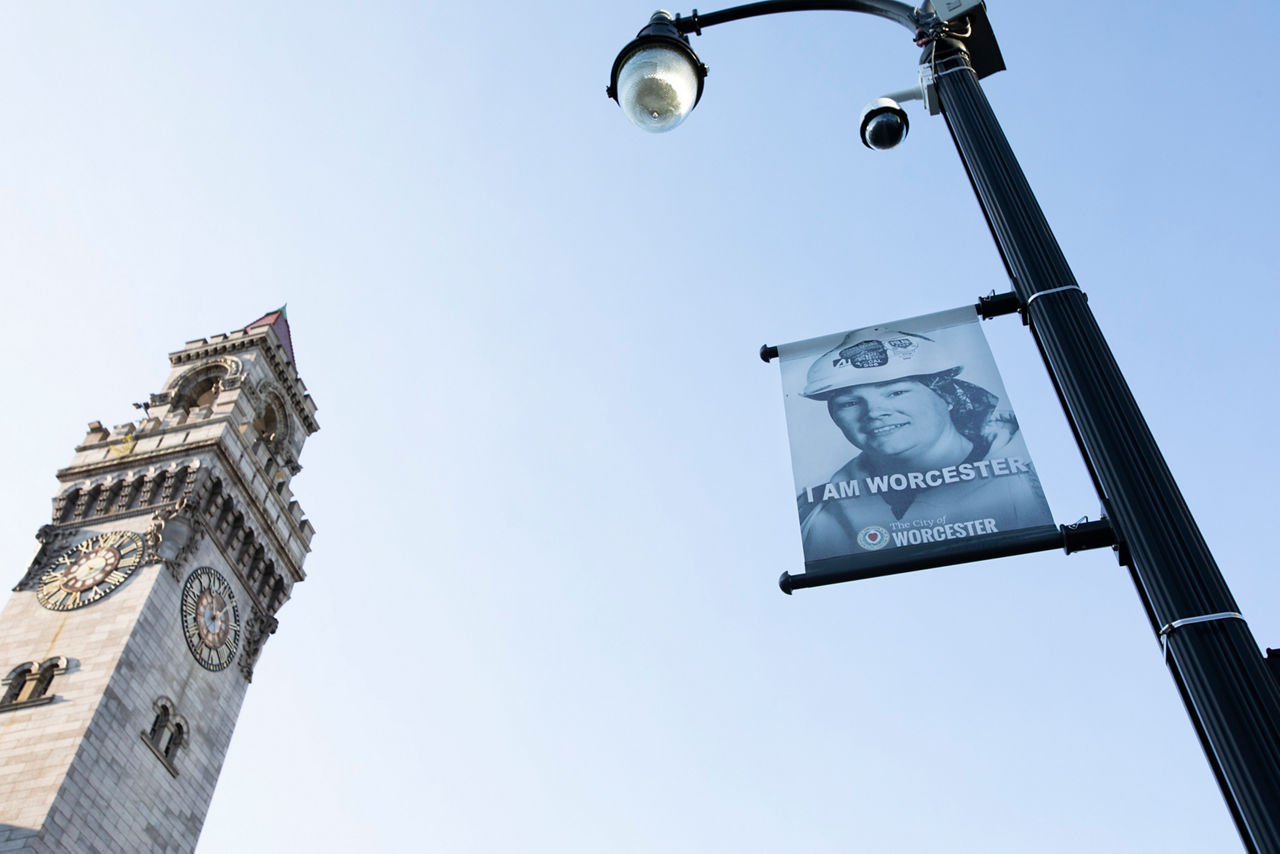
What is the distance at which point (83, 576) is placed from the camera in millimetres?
37906

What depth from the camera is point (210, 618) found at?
132 feet

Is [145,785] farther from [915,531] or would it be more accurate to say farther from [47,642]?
[915,531]

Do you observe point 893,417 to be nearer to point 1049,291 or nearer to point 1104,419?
point 1049,291

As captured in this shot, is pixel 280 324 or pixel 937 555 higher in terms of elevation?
pixel 280 324

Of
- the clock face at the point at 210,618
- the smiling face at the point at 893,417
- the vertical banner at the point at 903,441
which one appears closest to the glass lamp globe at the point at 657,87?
the vertical banner at the point at 903,441

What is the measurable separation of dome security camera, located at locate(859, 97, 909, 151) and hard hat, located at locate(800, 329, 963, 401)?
2.55 meters

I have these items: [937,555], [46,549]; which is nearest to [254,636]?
[46,549]

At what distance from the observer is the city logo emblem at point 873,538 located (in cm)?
780

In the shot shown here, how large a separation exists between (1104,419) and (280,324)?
55176 mm

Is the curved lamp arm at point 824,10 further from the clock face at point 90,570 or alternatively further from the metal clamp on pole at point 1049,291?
the clock face at point 90,570

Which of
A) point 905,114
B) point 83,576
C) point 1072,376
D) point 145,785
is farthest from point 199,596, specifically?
point 1072,376

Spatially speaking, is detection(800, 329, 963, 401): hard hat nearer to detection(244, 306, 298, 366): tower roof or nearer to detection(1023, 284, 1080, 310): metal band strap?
detection(1023, 284, 1080, 310): metal band strap

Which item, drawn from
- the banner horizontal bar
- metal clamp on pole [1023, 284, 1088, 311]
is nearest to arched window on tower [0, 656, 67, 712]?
the banner horizontal bar

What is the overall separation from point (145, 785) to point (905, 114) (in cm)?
3419
